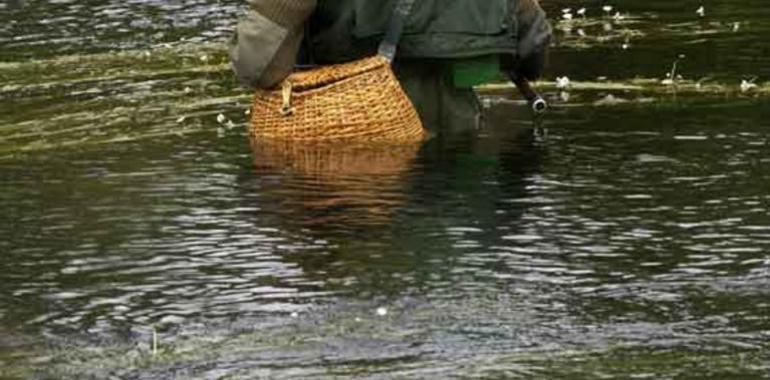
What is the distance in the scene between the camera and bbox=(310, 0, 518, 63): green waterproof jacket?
8.85m

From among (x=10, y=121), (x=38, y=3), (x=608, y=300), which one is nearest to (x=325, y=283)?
(x=608, y=300)

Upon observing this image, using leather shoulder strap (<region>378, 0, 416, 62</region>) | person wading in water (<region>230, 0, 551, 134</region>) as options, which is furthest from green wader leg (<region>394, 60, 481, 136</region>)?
leather shoulder strap (<region>378, 0, 416, 62</region>)

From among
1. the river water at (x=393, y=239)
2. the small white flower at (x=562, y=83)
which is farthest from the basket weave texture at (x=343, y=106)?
the small white flower at (x=562, y=83)

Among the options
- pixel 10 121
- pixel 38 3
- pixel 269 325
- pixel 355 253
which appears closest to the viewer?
pixel 269 325

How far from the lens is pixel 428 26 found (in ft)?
29.1

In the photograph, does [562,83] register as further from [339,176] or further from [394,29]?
[339,176]

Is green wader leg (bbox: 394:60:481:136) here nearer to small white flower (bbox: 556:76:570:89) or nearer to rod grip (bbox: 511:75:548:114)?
rod grip (bbox: 511:75:548:114)

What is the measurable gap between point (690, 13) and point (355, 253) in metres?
7.47

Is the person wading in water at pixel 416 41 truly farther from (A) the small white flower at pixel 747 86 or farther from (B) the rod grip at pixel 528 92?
(A) the small white flower at pixel 747 86

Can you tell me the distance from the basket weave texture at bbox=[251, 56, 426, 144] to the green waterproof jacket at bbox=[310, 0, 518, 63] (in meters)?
0.16

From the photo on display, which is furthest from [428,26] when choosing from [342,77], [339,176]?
[339,176]

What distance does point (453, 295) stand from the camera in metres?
6.20

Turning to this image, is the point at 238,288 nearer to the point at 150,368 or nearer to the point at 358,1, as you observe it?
the point at 150,368

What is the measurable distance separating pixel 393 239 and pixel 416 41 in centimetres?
200
